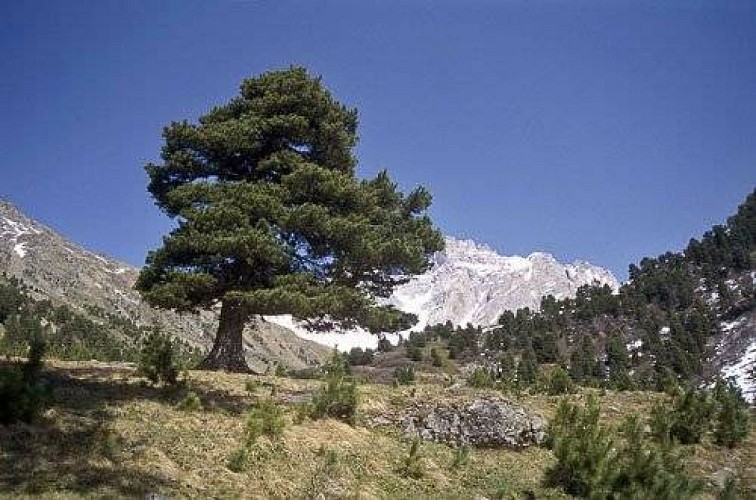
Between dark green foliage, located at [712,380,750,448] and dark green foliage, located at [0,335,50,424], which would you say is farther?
dark green foliage, located at [712,380,750,448]

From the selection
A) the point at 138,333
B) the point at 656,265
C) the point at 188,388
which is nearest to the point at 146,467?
the point at 188,388

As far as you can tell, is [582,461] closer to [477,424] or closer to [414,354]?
[477,424]

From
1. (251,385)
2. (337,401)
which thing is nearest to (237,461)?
(337,401)

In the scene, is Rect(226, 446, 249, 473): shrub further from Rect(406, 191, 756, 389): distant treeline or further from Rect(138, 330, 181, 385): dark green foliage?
Rect(406, 191, 756, 389): distant treeline

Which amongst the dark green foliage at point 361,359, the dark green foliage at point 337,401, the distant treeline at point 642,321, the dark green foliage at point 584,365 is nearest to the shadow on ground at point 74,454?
the dark green foliage at point 337,401

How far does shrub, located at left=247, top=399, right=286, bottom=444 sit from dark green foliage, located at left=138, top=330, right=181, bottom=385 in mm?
2866

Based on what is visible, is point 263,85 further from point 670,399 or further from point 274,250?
point 670,399

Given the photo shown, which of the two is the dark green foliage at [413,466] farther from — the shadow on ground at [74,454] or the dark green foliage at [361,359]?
the dark green foliage at [361,359]

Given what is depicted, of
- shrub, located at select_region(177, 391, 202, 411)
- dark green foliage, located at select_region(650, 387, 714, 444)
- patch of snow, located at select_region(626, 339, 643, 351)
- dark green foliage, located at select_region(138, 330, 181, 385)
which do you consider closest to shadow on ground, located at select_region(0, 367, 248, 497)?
shrub, located at select_region(177, 391, 202, 411)

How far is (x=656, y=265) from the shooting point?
120 m

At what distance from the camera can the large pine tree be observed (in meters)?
19.1

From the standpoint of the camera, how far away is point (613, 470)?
1373cm

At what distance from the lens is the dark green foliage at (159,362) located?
16469 millimetres

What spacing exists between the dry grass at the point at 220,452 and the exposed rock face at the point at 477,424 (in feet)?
1.45
